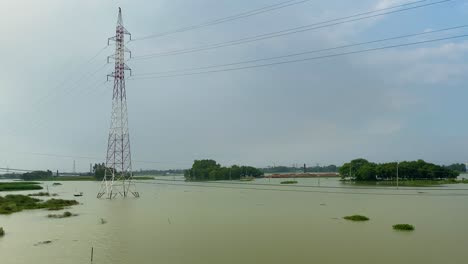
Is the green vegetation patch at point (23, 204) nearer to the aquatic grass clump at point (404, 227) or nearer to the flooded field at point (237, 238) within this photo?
the flooded field at point (237, 238)

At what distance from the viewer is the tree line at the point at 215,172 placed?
92.9 metres

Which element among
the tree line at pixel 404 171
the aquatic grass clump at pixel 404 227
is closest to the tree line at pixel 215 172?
the tree line at pixel 404 171

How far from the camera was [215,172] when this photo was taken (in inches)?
3661

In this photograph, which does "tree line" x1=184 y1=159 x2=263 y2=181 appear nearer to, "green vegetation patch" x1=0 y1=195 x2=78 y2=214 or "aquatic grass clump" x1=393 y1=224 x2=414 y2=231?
"green vegetation patch" x1=0 y1=195 x2=78 y2=214

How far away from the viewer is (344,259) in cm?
1112

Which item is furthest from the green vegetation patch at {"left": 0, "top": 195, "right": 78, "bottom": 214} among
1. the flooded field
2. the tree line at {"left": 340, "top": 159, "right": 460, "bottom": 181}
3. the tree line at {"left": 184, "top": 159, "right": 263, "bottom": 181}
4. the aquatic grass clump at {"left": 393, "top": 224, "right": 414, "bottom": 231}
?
the tree line at {"left": 184, "top": 159, "right": 263, "bottom": 181}

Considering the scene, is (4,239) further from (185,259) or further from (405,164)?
(405,164)

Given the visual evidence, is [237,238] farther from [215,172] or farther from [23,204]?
[215,172]

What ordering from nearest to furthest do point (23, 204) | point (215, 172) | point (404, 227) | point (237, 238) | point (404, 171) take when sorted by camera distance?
1. point (237, 238)
2. point (404, 227)
3. point (23, 204)
4. point (404, 171)
5. point (215, 172)

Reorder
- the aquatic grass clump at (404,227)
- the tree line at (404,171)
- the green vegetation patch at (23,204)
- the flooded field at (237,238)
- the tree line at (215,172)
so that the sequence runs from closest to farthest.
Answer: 1. the flooded field at (237,238)
2. the aquatic grass clump at (404,227)
3. the green vegetation patch at (23,204)
4. the tree line at (404,171)
5. the tree line at (215,172)

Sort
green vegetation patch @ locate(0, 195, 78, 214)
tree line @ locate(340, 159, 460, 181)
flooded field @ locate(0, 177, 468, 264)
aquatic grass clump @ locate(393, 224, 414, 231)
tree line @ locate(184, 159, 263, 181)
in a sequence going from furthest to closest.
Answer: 1. tree line @ locate(184, 159, 263, 181)
2. tree line @ locate(340, 159, 460, 181)
3. green vegetation patch @ locate(0, 195, 78, 214)
4. aquatic grass clump @ locate(393, 224, 414, 231)
5. flooded field @ locate(0, 177, 468, 264)

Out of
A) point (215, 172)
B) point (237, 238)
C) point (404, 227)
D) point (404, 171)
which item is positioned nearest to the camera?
point (237, 238)

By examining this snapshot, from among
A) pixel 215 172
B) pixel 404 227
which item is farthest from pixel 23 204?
pixel 215 172

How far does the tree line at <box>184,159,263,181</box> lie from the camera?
9288 centimetres
